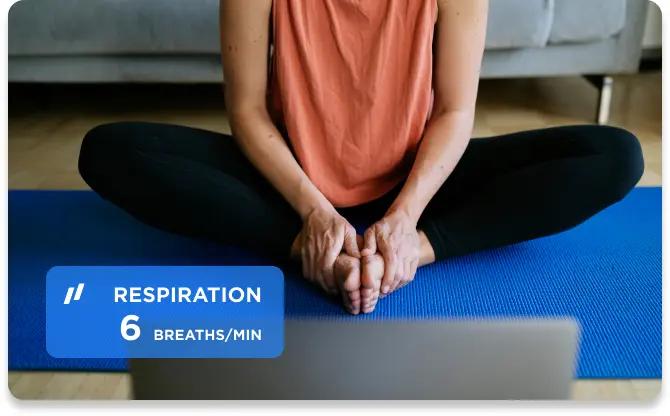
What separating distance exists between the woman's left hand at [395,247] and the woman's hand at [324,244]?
0.06 ft

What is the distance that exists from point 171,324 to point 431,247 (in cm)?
28

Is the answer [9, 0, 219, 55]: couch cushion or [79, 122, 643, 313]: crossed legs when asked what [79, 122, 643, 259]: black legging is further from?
[9, 0, 219, 55]: couch cushion

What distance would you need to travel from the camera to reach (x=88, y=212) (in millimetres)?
885

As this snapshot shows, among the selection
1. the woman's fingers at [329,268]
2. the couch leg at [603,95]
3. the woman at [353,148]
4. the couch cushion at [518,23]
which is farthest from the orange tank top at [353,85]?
the couch leg at [603,95]

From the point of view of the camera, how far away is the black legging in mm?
Answer: 689

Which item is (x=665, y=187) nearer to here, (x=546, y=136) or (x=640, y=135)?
(x=546, y=136)

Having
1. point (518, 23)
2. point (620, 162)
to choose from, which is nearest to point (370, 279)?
point (620, 162)

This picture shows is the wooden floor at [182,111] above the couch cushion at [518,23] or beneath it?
beneath

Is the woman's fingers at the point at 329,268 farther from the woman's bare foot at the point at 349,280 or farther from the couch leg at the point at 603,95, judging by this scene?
the couch leg at the point at 603,95

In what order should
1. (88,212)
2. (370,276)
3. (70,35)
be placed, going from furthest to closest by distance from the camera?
(70,35), (88,212), (370,276)

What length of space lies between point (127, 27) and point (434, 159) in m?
0.74

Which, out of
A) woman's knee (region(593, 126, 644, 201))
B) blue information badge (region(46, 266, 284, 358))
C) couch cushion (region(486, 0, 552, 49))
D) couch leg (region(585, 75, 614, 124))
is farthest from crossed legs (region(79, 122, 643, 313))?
couch leg (region(585, 75, 614, 124))

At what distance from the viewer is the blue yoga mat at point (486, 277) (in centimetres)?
60

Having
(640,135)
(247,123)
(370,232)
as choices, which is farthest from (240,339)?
(640,135)
